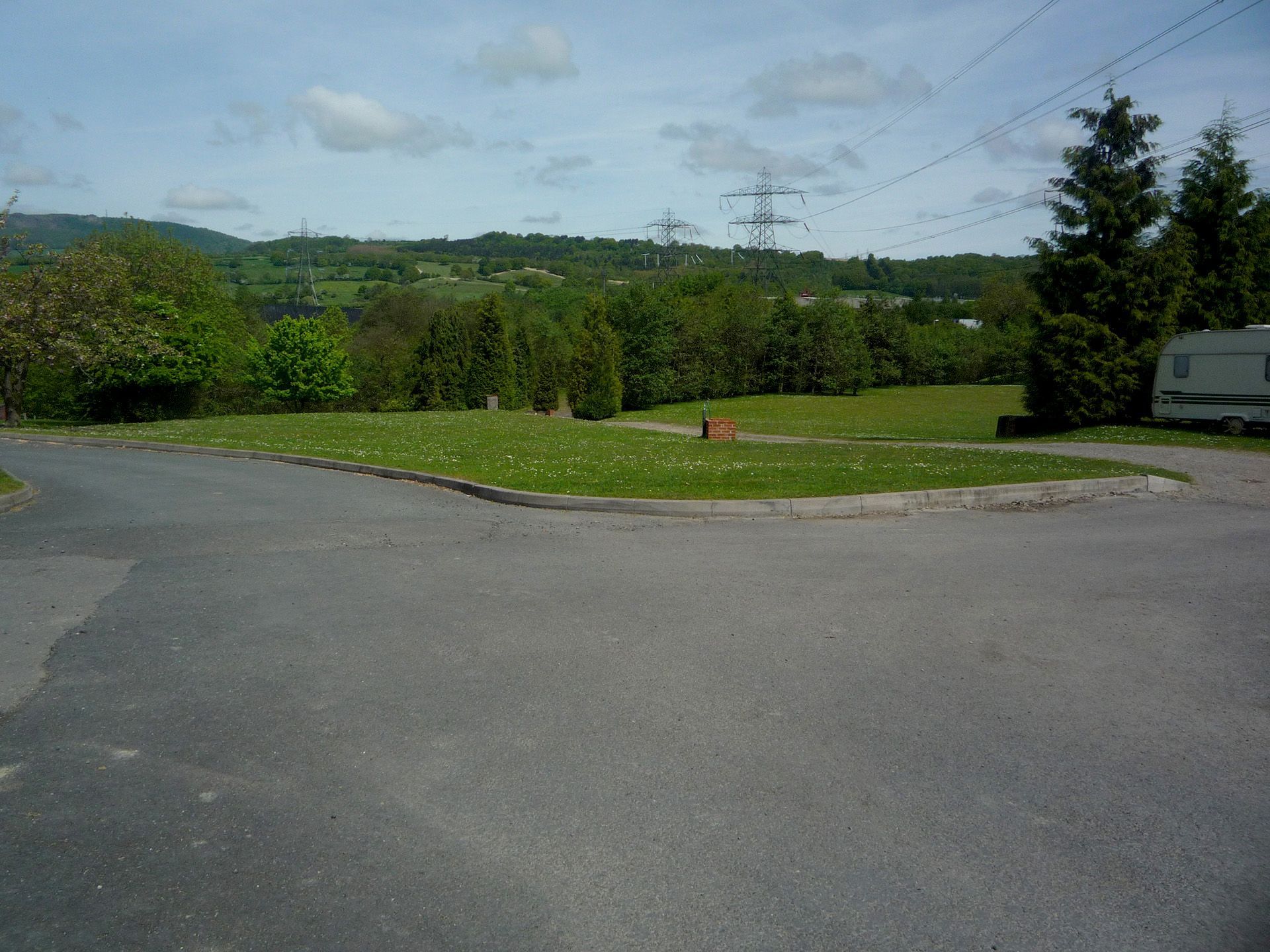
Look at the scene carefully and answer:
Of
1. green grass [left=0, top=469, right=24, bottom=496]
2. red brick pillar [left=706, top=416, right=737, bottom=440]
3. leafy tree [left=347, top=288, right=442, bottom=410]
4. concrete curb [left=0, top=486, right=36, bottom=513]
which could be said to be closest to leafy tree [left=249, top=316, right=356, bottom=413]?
leafy tree [left=347, top=288, right=442, bottom=410]

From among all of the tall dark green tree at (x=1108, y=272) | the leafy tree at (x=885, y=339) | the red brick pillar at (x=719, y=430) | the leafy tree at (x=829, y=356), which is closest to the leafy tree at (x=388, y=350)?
the leafy tree at (x=829, y=356)

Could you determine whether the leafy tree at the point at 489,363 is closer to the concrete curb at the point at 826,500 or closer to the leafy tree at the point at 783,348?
the leafy tree at the point at 783,348

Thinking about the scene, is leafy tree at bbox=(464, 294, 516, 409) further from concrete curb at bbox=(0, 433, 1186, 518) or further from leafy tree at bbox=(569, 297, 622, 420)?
concrete curb at bbox=(0, 433, 1186, 518)

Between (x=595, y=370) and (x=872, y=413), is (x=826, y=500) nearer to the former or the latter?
(x=595, y=370)

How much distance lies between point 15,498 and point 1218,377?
28.1m

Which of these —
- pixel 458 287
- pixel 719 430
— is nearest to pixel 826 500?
pixel 719 430

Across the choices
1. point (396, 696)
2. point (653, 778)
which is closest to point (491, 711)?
point (396, 696)

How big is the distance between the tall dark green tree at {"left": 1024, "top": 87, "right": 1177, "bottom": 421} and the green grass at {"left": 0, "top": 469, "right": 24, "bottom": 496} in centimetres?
2673

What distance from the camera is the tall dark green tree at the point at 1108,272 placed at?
26812mm

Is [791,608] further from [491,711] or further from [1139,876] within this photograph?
[1139,876]

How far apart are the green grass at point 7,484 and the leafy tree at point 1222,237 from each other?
107 ft

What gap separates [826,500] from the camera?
11.7 metres

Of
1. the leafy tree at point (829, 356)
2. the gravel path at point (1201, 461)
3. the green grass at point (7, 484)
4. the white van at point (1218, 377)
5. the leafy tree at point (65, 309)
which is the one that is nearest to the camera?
the green grass at point (7, 484)

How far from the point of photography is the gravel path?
14219mm
